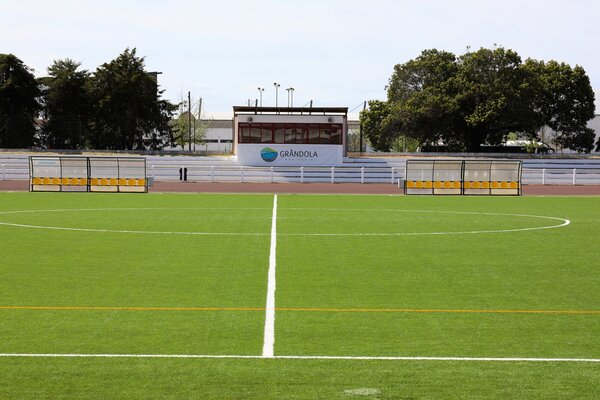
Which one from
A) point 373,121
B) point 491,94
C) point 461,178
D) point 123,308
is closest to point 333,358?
point 123,308

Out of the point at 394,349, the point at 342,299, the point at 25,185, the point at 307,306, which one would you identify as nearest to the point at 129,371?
the point at 394,349

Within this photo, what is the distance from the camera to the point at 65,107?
10019 centimetres

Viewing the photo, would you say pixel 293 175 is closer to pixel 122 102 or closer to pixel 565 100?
pixel 122 102

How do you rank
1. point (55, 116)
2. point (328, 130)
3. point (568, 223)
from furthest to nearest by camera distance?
point (55, 116)
point (328, 130)
point (568, 223)

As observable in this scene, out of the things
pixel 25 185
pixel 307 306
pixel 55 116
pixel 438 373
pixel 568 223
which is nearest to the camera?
pixel 438 373

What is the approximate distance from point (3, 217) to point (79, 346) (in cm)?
2024

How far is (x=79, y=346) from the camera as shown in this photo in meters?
9.84

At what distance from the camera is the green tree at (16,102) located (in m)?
94.4

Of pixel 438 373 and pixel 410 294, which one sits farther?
pixel 410 294

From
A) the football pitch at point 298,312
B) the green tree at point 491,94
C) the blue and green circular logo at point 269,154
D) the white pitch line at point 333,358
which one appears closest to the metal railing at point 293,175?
the blue and green circular logo at point 269,154

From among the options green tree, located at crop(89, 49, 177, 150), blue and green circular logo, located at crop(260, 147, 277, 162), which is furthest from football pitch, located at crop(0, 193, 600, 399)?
green tree, located at crop(89, 49, 177, 150)

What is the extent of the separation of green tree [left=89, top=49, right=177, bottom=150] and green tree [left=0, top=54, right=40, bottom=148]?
6.38 m

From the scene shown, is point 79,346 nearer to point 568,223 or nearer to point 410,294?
point 410,294

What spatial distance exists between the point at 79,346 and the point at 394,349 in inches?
131
